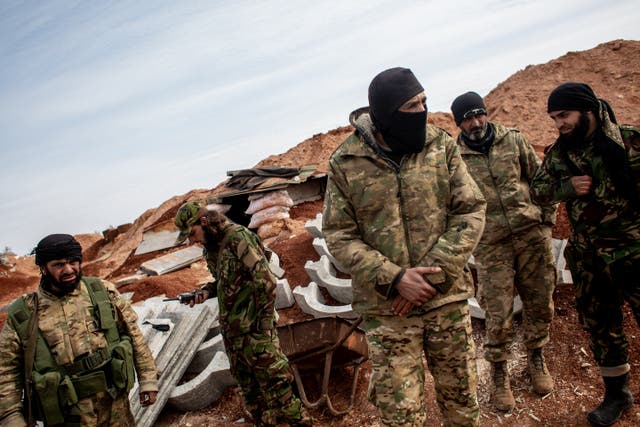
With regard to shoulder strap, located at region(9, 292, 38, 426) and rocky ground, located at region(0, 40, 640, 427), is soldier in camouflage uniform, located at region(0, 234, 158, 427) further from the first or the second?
rocky ground, located at region(0, 40, 640, 427)

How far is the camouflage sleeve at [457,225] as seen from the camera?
7.79ft

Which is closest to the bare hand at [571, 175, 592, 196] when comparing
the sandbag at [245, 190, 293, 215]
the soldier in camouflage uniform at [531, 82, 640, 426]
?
the soldier in camouflage uniform at [531, 82, 640, 426]

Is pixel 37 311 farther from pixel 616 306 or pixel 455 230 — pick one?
pixel 616 306

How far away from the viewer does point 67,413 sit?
295cm

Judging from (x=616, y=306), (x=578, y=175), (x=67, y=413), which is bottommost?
(x=616, y=306)

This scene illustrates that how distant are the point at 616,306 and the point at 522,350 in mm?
1429

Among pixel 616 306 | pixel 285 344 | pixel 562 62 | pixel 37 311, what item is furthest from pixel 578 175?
pixel 562 62

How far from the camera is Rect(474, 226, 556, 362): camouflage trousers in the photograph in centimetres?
354

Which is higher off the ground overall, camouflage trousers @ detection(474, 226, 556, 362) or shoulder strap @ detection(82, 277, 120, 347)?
shoulder strap @ detection(82, 277, 120, 347)

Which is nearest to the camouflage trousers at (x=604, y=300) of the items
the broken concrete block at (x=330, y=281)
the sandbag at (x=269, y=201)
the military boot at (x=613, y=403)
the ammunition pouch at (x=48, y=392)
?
the military boot at (x=613, y=403)

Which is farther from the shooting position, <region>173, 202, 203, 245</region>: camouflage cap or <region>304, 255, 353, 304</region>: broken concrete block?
<region>304, 255, 353, 304</region>: broken concrete block

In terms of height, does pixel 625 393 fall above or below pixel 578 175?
below

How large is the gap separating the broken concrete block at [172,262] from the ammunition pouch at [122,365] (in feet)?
21.2

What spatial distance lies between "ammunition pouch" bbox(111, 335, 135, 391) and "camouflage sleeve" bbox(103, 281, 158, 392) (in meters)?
0.09
